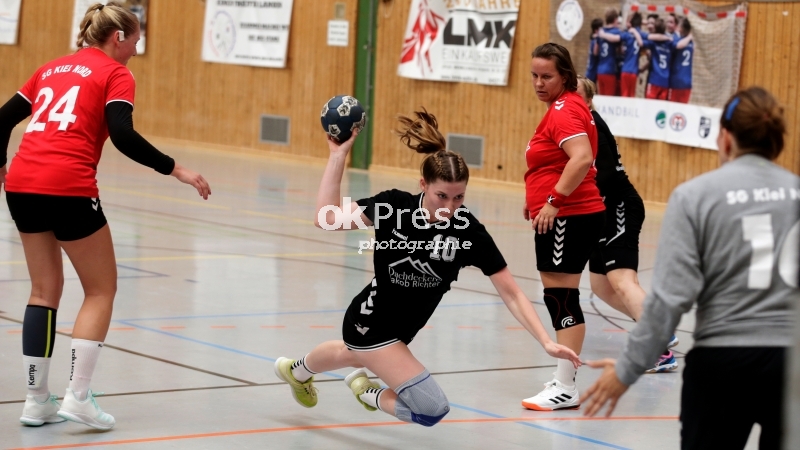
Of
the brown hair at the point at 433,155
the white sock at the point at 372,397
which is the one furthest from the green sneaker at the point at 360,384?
the brown hair at the point at 433,155

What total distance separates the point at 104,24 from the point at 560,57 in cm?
206

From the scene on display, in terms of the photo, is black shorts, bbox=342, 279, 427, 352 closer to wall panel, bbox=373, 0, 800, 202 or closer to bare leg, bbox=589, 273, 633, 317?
bare leg, bbox=589, 273, 633, 317

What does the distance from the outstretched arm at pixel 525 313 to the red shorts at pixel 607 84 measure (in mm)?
10692

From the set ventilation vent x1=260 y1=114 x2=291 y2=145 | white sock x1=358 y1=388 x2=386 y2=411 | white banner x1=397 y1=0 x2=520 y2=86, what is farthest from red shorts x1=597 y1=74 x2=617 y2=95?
white sock x1=358 y1=388 x2=386 y2=411

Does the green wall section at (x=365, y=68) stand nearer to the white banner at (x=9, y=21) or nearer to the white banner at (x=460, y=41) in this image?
the white banner at (x=460, y=41)

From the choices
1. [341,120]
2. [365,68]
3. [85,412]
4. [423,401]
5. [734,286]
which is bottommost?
[85,412]

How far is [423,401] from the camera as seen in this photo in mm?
4461

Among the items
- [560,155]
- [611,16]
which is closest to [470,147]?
[611,16]

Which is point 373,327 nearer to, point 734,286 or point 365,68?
point 734,286

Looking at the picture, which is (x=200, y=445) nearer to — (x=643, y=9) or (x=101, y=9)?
(x=101, y=9)

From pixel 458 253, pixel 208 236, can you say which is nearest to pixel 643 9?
pixel 208 236

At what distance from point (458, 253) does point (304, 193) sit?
1019 cm

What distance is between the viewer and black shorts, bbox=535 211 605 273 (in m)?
5.37

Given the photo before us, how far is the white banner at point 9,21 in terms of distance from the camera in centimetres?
2394
